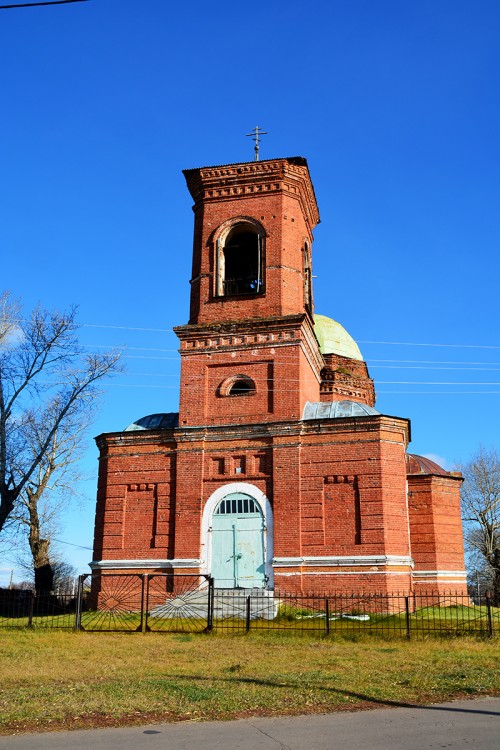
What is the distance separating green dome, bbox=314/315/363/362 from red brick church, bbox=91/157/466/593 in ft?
24.1

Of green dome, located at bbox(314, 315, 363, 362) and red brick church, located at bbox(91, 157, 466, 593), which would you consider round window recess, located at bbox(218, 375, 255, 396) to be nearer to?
red brick church, located at bbox(91, 157, 466, 593)

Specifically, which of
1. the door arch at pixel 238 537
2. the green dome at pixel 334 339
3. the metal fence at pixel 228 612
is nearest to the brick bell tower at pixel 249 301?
the door arch at pixel 238 537

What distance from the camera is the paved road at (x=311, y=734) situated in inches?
230

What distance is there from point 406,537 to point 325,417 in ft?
12.8

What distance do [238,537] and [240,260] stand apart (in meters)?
9.17

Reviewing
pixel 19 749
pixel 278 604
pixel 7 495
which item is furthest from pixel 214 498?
pixel 19 749

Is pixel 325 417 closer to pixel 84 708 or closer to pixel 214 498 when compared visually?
pixel 214 498

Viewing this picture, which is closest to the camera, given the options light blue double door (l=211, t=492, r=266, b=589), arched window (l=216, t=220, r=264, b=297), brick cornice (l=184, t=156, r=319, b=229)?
light blue double door (l=211, t=492, r=266, b=589)

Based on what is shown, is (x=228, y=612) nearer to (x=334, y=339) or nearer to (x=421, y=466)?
(x=421, y=466)

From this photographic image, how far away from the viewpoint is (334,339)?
30922mm

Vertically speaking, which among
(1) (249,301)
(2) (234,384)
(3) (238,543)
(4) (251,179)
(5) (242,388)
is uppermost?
(4) (251,179)

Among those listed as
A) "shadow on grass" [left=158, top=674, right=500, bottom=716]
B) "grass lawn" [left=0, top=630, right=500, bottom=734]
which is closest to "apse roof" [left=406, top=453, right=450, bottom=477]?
"grass lawn" [left=0, top=630, right=500, bottom=734]

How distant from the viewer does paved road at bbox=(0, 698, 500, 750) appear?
585 centimetres

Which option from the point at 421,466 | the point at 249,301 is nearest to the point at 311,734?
the point at 249,301
